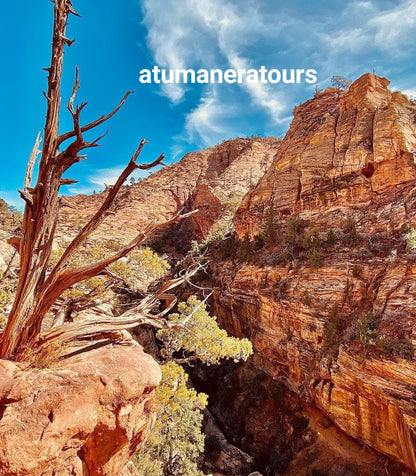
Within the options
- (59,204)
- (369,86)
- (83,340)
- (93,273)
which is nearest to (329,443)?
(83,340)

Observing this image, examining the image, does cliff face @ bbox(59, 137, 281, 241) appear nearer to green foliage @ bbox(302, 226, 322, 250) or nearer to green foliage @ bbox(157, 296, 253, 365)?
green foliage @ bbox(302, 226, 322, 250)

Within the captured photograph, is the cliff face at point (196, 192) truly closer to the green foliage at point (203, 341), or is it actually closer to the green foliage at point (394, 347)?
the green foliage at point (203, 341)

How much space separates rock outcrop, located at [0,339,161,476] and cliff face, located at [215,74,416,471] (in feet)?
35.7

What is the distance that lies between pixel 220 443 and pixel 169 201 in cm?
4557

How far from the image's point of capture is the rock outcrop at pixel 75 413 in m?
2.93

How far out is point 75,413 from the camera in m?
3.33

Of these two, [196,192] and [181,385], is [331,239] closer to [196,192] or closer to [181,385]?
[181,385]

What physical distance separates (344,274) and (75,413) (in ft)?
51.7

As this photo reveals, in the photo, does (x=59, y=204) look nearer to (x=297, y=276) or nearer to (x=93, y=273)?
(x=93, y=273)

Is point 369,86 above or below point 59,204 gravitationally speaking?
above

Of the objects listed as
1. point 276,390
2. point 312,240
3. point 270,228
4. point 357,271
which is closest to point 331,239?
point 312,240

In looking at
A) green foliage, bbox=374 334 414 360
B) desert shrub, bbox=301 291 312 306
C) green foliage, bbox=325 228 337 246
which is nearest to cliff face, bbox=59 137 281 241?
green foliage, bbox=325 228 337 246

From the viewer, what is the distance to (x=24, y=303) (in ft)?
13.0

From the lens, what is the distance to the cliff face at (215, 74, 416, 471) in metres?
11.1
